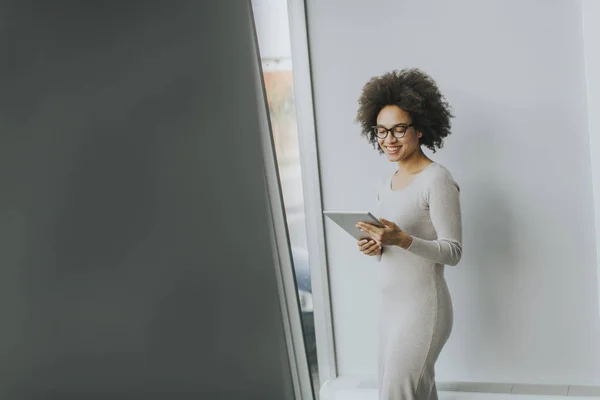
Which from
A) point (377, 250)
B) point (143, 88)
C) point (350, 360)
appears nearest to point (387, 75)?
point (377, 250)

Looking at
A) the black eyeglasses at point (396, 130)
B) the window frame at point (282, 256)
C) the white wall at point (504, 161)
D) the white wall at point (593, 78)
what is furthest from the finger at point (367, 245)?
the window frame at point (282, 256)

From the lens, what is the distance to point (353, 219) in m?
1.93

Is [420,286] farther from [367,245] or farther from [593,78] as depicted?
[593,78]

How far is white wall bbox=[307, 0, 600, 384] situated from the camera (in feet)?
7.59

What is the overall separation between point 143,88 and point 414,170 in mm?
2053

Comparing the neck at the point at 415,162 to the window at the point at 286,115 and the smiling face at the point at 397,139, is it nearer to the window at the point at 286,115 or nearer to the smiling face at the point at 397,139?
the smiling face at the point at 397,139

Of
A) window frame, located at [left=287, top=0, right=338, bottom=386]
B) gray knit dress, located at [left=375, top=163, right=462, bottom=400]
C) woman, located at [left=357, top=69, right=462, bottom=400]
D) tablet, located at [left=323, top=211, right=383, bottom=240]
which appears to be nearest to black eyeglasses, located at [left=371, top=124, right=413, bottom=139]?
woman, located at [left=357, top=69, right=462, bottom=400]

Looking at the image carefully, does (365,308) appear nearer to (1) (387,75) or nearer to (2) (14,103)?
(1) (387,75)

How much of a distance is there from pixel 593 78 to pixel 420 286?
0.98 meters

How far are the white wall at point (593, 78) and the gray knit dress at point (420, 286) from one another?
24.2 inches

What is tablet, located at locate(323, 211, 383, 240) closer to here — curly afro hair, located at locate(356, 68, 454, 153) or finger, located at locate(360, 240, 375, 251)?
finger, located at locate(360, 240, 375, 251)

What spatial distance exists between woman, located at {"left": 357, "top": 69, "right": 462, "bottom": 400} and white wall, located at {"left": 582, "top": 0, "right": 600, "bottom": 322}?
56 cm

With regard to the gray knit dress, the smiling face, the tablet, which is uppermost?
the smiling face

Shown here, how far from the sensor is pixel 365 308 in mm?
2676
